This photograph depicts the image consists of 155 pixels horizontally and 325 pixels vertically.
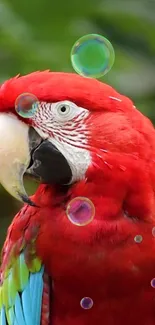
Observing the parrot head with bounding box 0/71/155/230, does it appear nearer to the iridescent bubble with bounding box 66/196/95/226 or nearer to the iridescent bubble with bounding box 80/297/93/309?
the iridescent bubble with bounding box 66/196/95/226

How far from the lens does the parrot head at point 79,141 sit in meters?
1.09

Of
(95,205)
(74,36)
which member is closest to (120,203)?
(95,205)

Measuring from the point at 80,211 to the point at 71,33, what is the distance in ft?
1.52

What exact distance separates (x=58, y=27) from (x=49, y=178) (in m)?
0.42

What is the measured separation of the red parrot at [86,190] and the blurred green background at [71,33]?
0.32m

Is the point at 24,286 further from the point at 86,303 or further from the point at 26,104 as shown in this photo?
the point at 26,104

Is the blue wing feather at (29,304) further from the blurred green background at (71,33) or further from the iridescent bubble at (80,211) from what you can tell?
the blurred green background at (71,33)

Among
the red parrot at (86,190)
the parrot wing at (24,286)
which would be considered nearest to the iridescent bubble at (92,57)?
the red parrot at (86,190)

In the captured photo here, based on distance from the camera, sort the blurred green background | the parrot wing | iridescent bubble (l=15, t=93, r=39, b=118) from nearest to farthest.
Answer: iridescent bubble (l=15, t=93, r=39, b=118) < the parrot wing < the blurred green background

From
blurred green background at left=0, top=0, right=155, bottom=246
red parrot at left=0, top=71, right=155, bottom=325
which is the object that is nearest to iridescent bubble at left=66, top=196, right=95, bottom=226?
red parrot at left=0, top=71, right=155, bottom=325

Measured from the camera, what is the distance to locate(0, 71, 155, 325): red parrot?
109cm

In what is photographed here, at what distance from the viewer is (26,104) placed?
1.08 m

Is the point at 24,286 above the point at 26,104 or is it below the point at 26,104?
below

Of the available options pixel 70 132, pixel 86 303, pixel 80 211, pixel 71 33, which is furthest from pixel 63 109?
pixel 71 33
